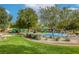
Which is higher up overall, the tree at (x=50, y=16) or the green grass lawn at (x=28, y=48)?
the tree at (x=50, y=16)

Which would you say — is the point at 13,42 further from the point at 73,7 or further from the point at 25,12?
the point at 73,7

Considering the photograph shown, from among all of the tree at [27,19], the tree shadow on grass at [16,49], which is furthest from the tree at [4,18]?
the tree shadow on grass at [16,49]

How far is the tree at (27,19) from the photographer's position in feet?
8.67

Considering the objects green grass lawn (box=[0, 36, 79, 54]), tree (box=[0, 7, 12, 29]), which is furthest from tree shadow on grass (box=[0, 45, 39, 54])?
tree (box=[0, 7, 12, 29])

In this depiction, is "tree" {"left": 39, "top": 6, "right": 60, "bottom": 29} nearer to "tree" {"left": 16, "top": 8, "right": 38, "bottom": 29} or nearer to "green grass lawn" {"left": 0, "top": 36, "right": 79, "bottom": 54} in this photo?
"tree" {"left": 16, "top": 8, "right": 38, "bottom": 29}

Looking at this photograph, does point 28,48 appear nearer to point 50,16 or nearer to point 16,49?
point 16,49

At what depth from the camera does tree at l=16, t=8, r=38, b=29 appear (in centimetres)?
264

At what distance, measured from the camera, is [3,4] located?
103 inches

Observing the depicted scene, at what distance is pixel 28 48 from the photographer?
2627mm

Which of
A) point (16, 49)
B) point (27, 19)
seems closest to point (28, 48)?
point (16, 49)

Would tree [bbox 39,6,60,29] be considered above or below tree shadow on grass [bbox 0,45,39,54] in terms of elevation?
above

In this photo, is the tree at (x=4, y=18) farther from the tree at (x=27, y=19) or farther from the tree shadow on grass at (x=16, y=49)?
the tree shadow on grass at (x=16, y=49)
